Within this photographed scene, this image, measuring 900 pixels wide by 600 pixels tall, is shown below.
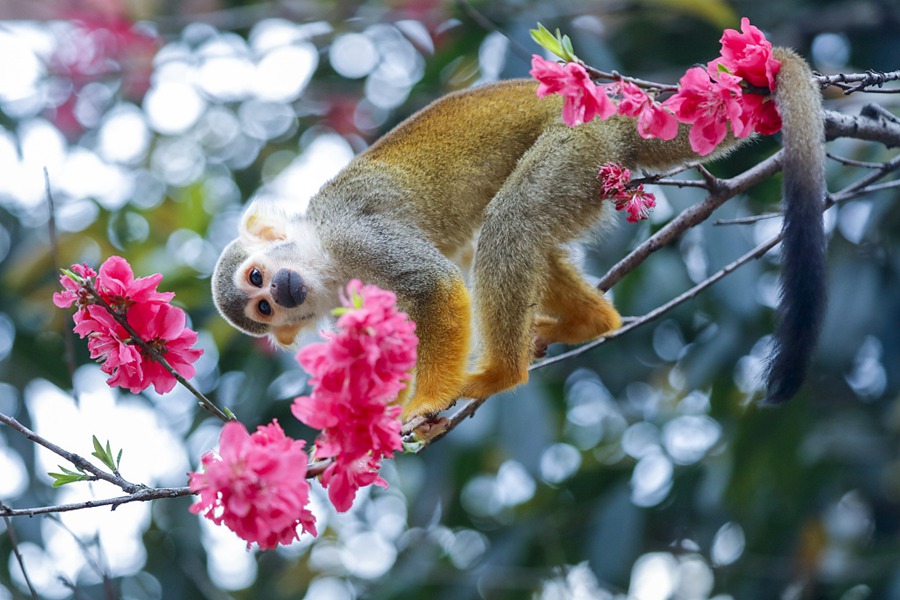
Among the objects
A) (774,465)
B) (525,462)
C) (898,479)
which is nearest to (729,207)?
(774,465)

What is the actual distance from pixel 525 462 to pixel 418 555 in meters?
1.22

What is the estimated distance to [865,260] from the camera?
4293 millimetres

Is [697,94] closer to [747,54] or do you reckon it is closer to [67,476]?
[747,54]

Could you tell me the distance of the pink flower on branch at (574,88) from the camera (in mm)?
1923

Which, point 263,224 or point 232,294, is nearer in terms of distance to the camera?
point 232,294

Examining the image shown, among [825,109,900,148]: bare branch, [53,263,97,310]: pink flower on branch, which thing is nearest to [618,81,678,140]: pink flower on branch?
[825,109,900,148]: bare branch

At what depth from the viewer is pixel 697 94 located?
2020 millimetres

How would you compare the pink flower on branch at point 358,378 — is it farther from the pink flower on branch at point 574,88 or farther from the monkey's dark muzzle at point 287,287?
the monkey's dark muzzle at point 287,287

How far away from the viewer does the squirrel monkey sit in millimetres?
2773

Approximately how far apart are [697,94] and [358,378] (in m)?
0.99

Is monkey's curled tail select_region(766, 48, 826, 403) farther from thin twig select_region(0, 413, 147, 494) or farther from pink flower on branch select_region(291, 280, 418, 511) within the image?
thin twig select_region(0, 413, 147, 494)

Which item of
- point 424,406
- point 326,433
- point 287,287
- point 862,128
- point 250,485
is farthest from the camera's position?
point 287,287

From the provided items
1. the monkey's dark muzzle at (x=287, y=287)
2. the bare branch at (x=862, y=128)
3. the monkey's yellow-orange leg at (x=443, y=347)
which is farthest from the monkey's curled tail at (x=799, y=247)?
the monkey's dark muzzle at (x=287, y=287)

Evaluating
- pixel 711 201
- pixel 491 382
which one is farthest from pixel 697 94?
pixel 491 382
